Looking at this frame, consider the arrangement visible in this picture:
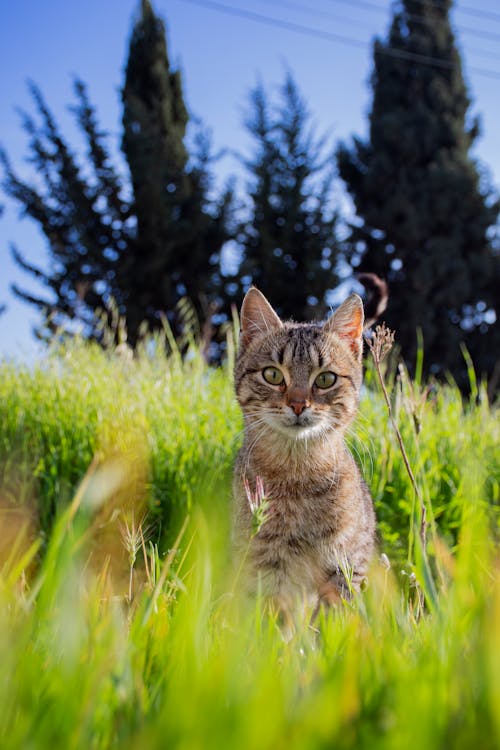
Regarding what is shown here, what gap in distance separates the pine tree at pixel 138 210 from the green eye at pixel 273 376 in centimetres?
1463

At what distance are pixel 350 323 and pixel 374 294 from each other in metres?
0.33

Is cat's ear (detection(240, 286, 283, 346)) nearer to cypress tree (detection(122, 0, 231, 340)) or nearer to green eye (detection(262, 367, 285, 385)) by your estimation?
green eye (detection(262, 367, 285, 385))

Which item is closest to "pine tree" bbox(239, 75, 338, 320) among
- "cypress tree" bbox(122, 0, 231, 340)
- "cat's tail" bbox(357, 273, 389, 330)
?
"cypress tree" bbox(122, 0, 231, 340)

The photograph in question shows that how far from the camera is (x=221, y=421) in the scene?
166 inches

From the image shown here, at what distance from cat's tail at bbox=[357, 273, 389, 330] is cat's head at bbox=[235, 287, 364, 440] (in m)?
0.15

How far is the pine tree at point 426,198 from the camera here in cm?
1795

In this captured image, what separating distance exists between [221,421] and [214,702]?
11.7ft

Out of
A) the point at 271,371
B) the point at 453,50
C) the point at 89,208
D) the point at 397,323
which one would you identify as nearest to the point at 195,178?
the point at 89,208

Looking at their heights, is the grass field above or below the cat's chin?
below

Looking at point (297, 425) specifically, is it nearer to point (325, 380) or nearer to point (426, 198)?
point (325, 380)

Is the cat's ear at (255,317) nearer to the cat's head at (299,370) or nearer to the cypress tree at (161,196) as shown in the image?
the cat's head at (299,370)

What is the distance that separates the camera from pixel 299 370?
2.64 m

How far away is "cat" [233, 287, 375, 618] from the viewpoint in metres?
2.36

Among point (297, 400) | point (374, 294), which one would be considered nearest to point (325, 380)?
point (297, 400)
